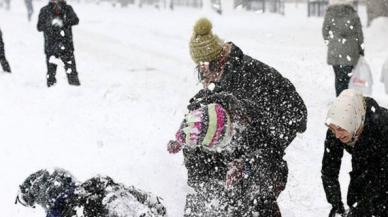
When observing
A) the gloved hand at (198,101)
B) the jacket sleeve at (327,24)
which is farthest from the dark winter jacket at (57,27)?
the gloved hand at (198,101)

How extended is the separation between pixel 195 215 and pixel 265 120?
0.82 m

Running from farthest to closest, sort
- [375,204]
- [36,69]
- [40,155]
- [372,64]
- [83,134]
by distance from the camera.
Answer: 1. [372,64]
2. [36,69]
3. [83,134]
4. [40,155]
5. [375,204]

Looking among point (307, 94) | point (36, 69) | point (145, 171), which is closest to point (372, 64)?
point (307, 94)

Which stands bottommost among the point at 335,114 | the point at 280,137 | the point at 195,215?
the point at 195,215

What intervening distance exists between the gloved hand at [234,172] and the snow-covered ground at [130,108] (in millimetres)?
2095

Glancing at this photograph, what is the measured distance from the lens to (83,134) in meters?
7.09

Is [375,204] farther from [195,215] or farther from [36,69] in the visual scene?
[36,69]

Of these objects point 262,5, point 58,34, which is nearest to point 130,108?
point 58,34

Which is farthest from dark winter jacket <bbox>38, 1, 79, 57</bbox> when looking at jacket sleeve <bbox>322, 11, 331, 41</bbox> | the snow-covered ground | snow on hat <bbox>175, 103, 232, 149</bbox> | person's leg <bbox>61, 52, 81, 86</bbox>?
snow on hat <bbox>175, 103, 232, 149</bbox>

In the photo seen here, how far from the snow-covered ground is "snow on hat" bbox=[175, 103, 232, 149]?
229cm

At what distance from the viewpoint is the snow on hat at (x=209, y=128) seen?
3.14 metres

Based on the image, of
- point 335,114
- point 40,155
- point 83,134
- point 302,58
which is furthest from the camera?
point 302,58

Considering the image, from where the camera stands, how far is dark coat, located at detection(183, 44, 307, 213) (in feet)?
11.3

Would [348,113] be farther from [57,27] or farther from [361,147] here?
[57,27]
